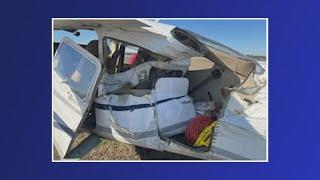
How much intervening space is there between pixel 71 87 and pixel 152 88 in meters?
0.61

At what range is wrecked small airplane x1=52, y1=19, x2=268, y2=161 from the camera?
3.10 m

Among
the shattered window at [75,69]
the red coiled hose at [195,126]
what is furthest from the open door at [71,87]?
the red coiled hose at [195,126]

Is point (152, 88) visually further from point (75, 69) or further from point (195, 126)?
point (75, 69)

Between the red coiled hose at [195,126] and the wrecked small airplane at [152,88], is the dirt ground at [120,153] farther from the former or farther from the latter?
the red coiled hose at [195,126]

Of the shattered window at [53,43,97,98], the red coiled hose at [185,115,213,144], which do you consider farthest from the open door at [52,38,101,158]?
the red coiled hose at [185,115,213,144]

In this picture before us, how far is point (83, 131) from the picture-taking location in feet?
11.3

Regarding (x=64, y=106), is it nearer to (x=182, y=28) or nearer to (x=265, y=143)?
(x=182, y=28)

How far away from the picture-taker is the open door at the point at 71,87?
3154 millimetres

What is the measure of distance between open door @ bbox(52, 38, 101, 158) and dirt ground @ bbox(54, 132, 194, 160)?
0.13 metres

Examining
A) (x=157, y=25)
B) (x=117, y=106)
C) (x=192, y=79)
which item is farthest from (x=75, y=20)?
(x=192, y=79)

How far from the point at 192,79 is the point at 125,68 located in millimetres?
534

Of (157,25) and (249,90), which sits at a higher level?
(157,25)

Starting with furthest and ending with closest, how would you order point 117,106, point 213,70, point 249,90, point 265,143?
point 213,70 < point 117,106 < point 249,90 < point 265,143

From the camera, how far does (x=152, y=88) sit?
3418mm
